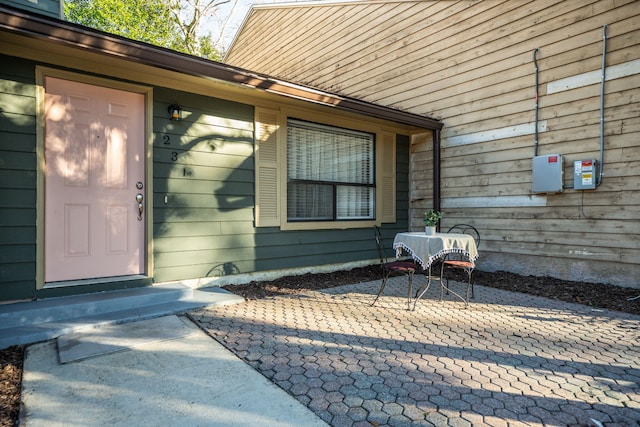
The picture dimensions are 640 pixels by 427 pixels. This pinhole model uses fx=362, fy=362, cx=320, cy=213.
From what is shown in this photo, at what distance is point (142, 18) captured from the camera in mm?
14914

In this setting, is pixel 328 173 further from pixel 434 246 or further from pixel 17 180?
pixel 17 180

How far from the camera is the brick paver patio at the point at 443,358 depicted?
1.87 meters

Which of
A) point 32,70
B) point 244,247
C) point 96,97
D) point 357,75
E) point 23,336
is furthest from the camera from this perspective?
point 357,75

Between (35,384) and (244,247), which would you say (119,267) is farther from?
(35,384)

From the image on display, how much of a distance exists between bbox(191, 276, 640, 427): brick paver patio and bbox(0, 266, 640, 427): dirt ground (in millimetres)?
344

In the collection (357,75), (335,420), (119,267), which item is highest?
(357,75)

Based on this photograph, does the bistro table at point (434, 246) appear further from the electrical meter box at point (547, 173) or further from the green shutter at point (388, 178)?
the green shutter at point (388, 178)

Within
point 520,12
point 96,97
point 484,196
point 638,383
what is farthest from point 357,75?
point 638,383

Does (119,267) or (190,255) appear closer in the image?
(119,267)

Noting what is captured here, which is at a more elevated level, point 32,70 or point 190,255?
point 32,70

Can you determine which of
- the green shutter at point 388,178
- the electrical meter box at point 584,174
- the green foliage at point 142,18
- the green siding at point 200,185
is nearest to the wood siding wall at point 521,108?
the electrical meter box at point 584,174

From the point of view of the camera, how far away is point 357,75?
7.46 meters

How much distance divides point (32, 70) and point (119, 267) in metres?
1.94

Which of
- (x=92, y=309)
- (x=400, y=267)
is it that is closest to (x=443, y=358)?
(x=400, y=267)
